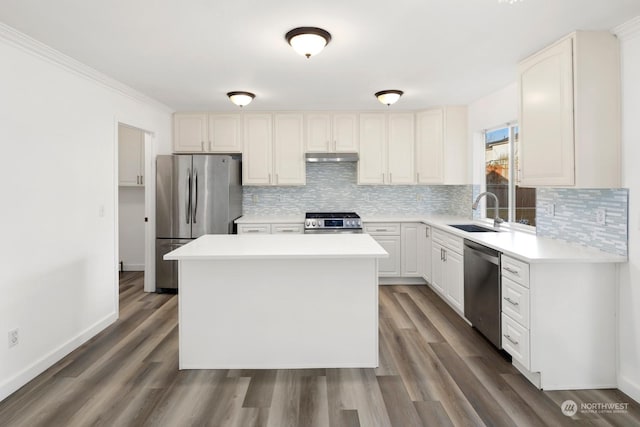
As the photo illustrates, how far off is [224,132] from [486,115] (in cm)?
336

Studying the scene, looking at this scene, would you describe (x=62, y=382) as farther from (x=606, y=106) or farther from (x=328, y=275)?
(x=606, y=106)

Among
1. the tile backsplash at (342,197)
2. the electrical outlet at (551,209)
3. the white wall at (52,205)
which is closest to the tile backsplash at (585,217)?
the electrical outlet at (551,209)

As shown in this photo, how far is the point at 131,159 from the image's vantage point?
5.39 metres

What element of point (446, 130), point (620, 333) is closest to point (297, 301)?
point (620, 333)

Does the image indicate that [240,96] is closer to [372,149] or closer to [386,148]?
[372,149]

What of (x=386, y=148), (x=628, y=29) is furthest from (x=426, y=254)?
(x=628, y=29)

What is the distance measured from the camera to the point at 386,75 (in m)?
3.35

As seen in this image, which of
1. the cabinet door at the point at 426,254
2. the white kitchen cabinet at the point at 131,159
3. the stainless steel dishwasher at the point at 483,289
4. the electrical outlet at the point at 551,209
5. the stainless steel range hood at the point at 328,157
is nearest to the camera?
the stainless steel dishwasher at the point at 483,289

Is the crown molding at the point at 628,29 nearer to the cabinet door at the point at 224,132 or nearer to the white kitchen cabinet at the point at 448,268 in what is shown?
the white kitchen cabinet at the point at 448,268

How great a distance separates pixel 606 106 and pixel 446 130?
2373 mm

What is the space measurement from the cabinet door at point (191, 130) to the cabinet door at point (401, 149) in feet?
8.48

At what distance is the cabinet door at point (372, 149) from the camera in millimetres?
4957

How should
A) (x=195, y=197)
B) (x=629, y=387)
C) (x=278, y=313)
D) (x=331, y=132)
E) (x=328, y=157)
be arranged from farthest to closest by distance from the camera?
(x=331, y=132)
(x=328, y=157)
(x=195, y=197)
(x=278, y=313)
(x=629, y=387)

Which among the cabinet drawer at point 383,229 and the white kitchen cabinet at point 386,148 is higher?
the white kitchen cabinet at point 386,148
